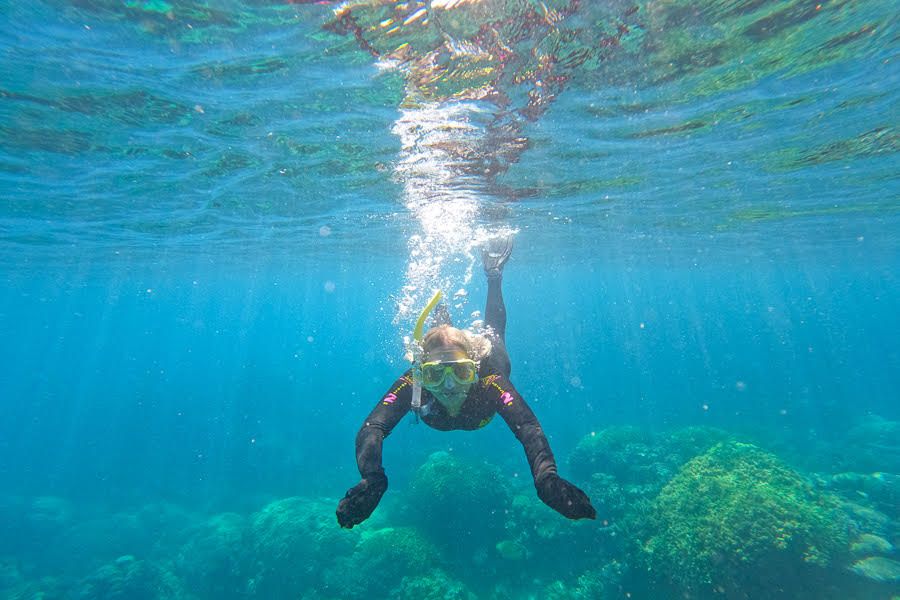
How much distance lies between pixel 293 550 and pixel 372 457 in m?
13.5

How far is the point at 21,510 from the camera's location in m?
26.0

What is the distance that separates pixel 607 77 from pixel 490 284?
6.20 metres

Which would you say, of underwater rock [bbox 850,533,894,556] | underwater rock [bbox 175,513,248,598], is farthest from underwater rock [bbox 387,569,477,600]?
underwater rock [bbox 850,533,894,556]

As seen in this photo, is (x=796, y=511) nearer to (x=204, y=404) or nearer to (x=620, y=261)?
(x=620, y=261)

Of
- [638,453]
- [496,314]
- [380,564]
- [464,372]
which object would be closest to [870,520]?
[638,453]

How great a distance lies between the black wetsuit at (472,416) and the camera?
11.9ft

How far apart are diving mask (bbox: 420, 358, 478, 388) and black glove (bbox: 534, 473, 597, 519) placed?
176 centimetres

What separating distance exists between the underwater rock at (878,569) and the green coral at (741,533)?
0.43 meters

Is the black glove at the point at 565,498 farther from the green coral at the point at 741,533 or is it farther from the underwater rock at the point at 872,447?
Result: the underwater rock at the point at 872,447

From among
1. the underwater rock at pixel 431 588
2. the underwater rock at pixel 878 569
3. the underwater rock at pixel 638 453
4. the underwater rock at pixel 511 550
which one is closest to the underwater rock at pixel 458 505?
the underwater rock at pixel 511 550

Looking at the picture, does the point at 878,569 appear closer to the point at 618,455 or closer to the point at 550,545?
the point at 550,545

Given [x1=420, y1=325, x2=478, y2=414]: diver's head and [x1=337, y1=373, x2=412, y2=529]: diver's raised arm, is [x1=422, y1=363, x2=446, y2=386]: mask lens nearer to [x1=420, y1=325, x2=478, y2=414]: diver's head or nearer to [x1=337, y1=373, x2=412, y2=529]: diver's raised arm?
[x1=420, y1=325, x2=478, y2=414]: diver's head

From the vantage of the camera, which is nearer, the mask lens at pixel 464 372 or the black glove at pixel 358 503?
the black glove at pixel 358 503

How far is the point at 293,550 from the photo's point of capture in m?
14.4
